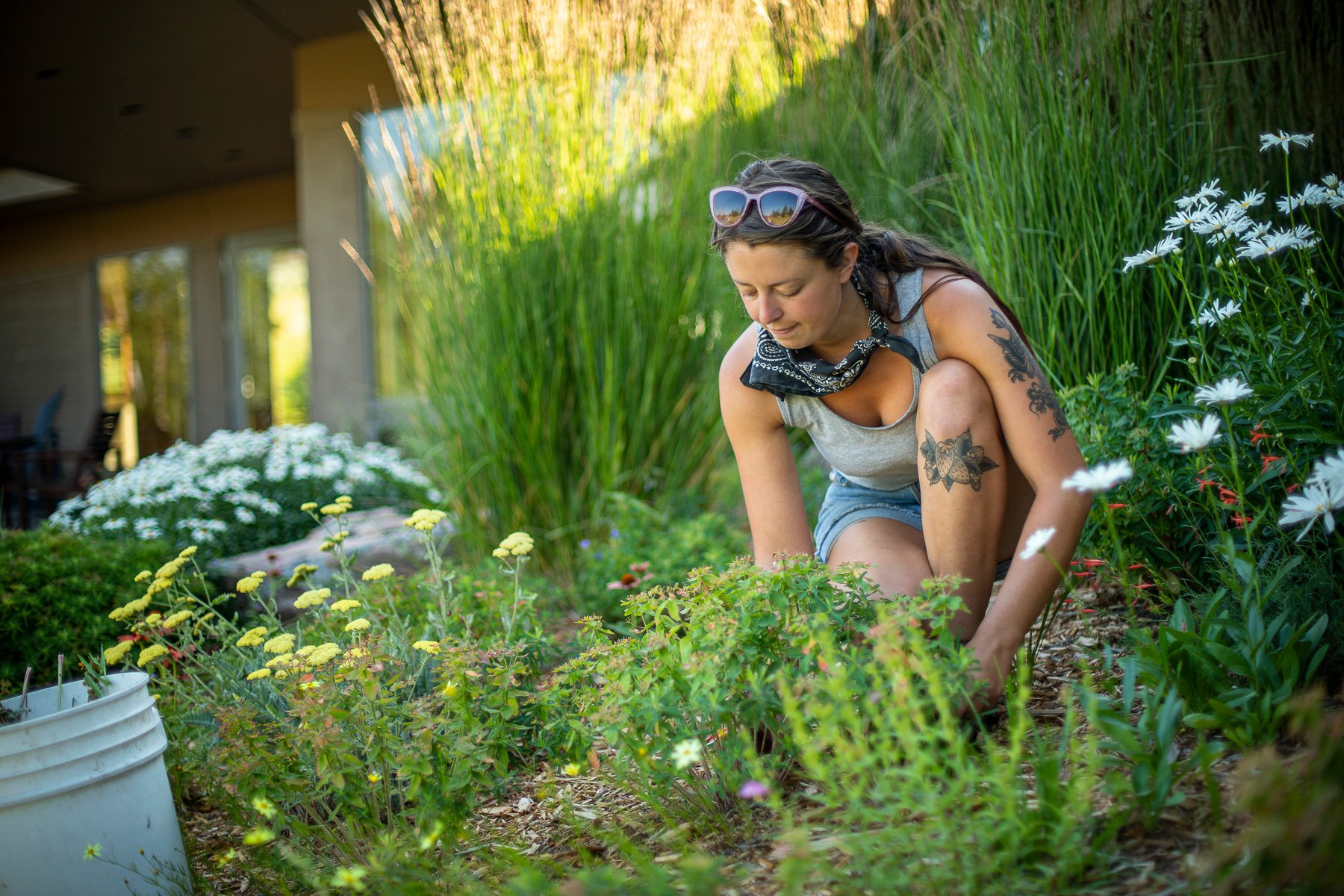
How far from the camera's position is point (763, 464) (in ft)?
5.83

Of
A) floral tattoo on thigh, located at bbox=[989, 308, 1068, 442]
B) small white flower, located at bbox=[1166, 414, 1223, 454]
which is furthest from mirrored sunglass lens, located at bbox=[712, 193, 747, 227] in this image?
small white flower, located at bbox=[1166, 414, 1223, 454]

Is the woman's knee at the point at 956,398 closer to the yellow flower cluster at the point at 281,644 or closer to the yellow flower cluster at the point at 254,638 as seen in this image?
the yellow flower cluster at the point at 281,644

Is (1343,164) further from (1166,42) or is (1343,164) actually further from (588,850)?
(588,850)

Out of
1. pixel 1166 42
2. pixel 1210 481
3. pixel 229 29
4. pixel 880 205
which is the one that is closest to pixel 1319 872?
pixel 1210 481

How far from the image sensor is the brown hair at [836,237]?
152cm

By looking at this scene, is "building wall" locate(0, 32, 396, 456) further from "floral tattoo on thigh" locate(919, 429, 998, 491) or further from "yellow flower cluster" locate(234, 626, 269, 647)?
"floral tattoo on thigh" locate(919, 429, 998, 491)

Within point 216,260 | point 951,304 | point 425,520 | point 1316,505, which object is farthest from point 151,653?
point 216,260

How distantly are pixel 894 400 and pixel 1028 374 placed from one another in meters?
0.25

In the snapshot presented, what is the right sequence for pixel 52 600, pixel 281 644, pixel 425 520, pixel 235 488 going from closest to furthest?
pixel 281 644, pixel 425 520, pixel 52 600, pixel 235 488

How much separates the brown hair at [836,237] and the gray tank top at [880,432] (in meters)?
0.03

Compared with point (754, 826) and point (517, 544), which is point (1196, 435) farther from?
point (517, 544)

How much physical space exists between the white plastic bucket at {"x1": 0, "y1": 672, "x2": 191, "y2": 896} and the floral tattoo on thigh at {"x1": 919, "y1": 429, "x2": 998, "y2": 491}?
135 cm

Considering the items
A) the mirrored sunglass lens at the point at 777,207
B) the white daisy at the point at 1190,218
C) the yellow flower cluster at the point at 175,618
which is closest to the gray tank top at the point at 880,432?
the mirrored sunglass lens at the point at 777,207

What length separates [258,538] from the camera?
155 inches
